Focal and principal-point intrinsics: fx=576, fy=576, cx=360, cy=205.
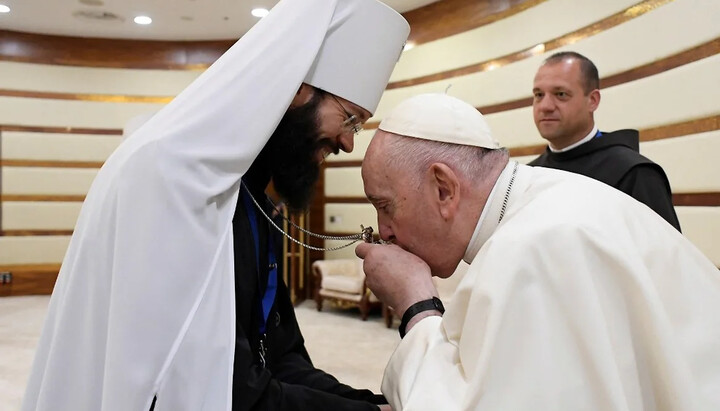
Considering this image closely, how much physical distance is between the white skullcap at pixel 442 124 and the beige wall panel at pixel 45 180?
1008 centimetres

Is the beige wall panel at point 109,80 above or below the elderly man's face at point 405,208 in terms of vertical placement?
above

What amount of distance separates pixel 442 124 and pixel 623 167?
2.06m

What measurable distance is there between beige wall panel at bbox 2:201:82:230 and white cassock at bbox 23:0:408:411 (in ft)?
31.9

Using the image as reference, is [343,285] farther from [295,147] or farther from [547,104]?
[295,147]

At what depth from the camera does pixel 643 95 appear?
495cm

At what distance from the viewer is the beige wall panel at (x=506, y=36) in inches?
223

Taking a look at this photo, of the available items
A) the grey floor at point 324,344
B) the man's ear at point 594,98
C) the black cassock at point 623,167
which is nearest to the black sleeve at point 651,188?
the black cassock at point 623,167

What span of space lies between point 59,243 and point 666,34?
9837mm

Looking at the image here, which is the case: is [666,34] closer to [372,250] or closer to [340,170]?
[372,250]

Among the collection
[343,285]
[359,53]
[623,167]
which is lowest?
[343,285]

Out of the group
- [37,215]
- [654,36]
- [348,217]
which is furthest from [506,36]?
[37,215]

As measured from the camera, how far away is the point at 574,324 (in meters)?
1.05

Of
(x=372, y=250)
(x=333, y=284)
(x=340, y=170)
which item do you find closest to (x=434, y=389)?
(x=372, y=250)

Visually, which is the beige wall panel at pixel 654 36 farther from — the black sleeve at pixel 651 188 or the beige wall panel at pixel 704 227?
the black sleeve at pixel 651 188
